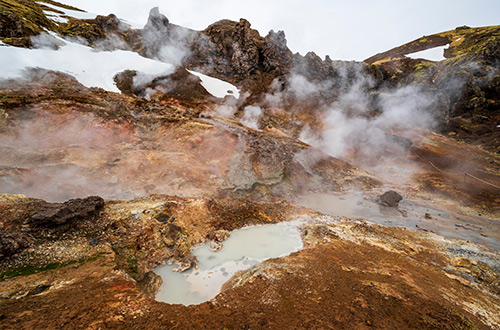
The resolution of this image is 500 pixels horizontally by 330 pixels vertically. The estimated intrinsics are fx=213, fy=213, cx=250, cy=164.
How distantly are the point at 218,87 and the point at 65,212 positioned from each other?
32.9 meters

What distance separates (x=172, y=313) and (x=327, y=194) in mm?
15297

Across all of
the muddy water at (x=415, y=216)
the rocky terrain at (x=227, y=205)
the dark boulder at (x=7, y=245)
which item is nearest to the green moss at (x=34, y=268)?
the rocky terrain at (x=227, y=205)

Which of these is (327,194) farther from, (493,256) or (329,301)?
(329,301)

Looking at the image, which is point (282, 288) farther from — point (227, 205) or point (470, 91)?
point (470, 91)

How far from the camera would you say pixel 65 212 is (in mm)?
7887

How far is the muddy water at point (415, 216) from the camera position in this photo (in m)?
12.9

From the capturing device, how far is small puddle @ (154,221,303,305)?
273 inches

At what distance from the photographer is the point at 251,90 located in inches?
1521

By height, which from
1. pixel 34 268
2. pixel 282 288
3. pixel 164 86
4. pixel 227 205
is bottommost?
pixel 227 205

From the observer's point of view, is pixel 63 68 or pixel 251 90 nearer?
pixel 63 68

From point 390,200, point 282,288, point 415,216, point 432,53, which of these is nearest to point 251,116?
point 390,200

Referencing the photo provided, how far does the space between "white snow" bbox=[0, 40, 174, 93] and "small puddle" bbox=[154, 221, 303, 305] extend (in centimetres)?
2076

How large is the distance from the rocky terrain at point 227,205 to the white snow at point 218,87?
771mm

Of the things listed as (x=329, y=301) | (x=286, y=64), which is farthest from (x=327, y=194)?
(x=286, y=64)
